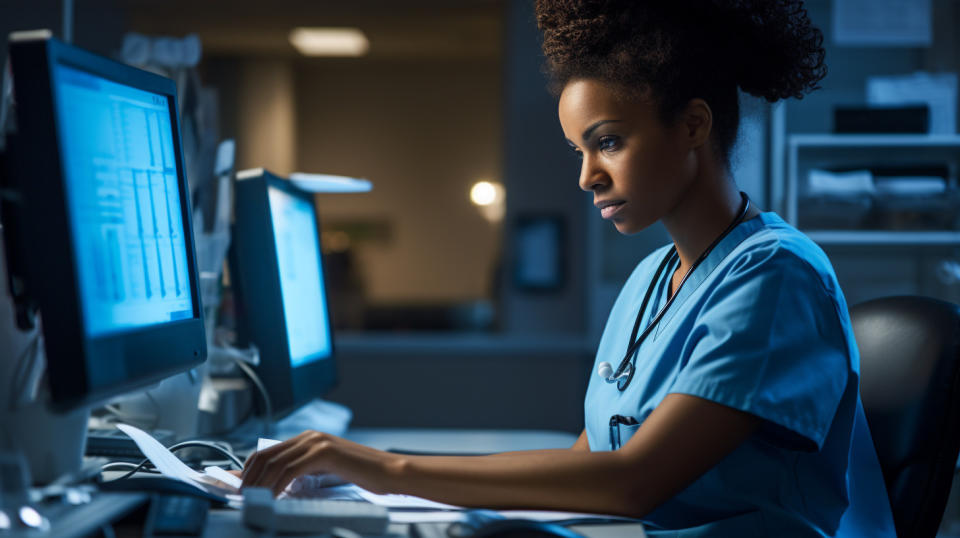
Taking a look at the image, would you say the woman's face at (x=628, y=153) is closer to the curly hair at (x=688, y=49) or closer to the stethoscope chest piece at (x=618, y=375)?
the curly hair at (x=688, y=49)

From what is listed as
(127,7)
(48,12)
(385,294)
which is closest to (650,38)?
(48,12)

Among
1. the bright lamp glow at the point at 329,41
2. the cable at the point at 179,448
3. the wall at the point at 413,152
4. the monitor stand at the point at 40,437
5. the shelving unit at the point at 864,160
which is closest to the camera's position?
the monitor stand at the point at 40,437

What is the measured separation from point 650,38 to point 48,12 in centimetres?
128

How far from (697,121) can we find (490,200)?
6.39 m

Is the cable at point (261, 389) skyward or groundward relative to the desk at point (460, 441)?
skyward

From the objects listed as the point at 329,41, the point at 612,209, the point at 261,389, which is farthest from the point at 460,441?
the point at 329,41

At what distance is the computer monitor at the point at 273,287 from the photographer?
123 centimetres

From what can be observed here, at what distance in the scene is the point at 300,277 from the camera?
53.9 inches

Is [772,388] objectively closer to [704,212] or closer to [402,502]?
[704,212]

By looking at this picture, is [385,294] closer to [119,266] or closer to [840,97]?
[840,97]

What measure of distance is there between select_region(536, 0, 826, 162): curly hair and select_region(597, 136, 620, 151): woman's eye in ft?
0.20

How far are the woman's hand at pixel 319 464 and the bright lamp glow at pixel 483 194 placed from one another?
5.82 metres

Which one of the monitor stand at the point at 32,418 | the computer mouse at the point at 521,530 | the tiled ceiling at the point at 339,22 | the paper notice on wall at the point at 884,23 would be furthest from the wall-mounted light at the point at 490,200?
the computer mouse at the point at 521,530

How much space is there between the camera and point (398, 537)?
0.72m
